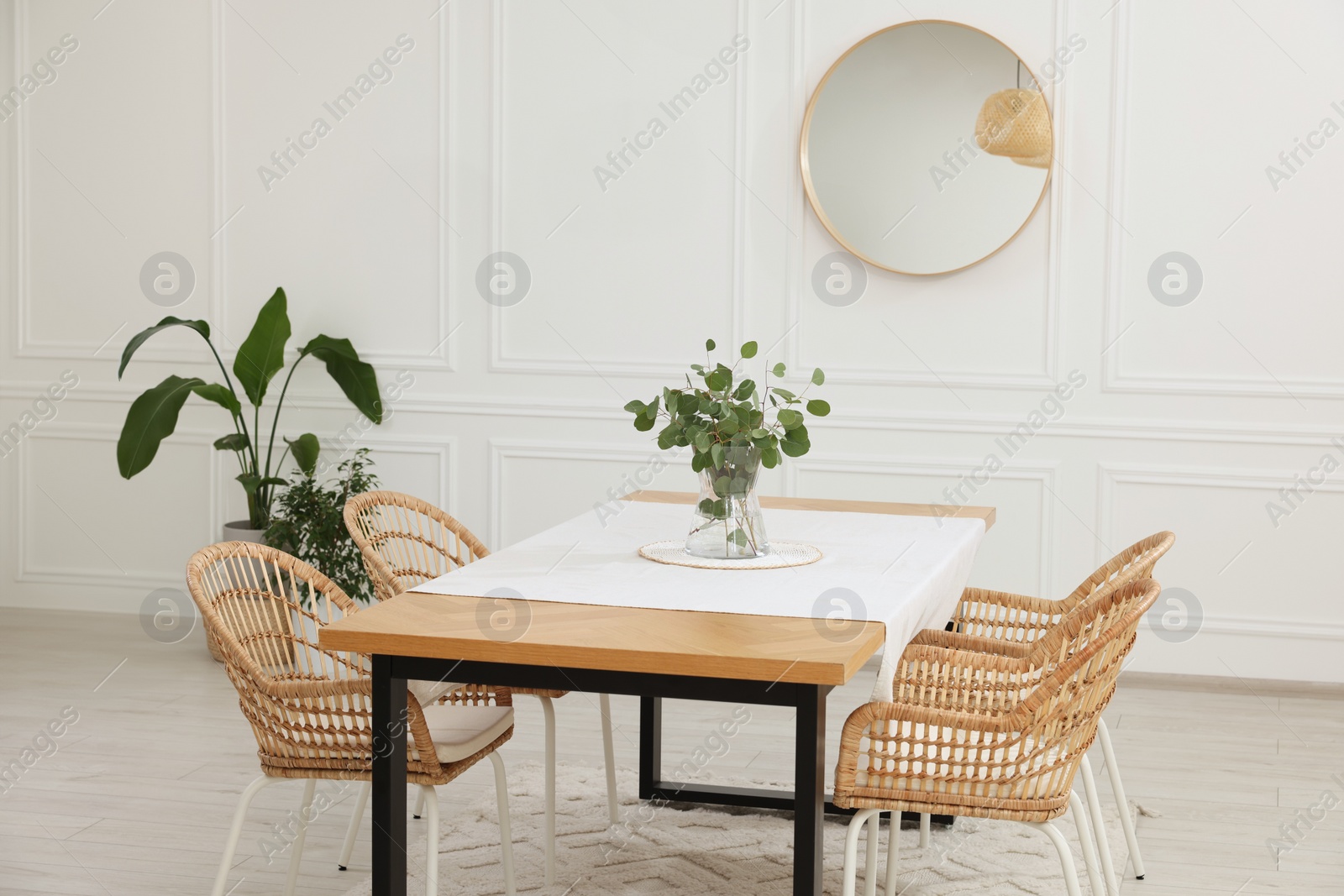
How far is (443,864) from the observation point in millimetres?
2857

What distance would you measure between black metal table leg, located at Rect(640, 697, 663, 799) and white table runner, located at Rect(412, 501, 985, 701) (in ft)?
1.69

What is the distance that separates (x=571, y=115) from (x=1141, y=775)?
2821 mm

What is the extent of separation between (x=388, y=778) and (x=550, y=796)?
791 millimetres

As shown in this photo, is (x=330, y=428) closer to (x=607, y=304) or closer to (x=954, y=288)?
(x=607, y=304)

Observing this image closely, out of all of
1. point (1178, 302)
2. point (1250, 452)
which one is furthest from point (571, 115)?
point (1250, 452)

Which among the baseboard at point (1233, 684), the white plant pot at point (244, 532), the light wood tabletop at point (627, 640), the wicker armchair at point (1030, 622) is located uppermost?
the light wood tabletop at point (627, 640)

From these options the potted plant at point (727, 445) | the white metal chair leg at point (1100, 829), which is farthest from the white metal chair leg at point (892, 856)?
the potted plant at point (727, 445)

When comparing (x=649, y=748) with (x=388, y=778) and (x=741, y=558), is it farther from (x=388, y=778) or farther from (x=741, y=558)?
(x=388, y=778)

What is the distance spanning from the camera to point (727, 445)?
8.15 feet

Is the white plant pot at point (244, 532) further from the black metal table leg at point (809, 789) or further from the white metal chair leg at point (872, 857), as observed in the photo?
the black metal table leg at point (809, 789)

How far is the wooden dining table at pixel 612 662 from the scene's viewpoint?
1.85 metres

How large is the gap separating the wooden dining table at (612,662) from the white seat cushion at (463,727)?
236 mm

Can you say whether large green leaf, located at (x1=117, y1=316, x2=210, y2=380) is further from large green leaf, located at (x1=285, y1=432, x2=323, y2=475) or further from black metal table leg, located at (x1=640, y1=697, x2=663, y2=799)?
black metal table leg, located at (x1=640, y1=697, x2=663, y2=799)

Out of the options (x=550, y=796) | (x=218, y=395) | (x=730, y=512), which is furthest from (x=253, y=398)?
(x=730, y=512)
